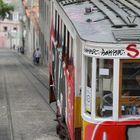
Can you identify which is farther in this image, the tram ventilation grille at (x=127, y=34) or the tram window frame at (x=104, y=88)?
the tram window frame at (x=104, y=88)

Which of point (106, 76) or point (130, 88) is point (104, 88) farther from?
point (130, 88)

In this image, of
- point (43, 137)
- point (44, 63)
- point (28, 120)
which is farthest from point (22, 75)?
point (43, 137)

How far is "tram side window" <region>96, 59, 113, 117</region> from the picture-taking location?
8.02 m

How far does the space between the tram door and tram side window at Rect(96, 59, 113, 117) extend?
0.16m

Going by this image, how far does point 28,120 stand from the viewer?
15.6 metres

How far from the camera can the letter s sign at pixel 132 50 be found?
785 cm

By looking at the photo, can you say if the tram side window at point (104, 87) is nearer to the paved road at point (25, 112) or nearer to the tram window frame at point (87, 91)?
the tram window frame at point (87, 91)

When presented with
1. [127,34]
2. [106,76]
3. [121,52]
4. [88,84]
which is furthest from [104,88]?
[127,34]

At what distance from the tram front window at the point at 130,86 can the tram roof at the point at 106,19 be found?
38cm

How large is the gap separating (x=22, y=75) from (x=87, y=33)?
24.0m

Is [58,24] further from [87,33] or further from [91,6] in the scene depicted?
[87,33]

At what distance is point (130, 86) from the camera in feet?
26.3

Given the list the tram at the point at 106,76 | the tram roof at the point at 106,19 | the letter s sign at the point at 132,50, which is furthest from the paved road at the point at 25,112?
the letter s sign at the point at 132,50

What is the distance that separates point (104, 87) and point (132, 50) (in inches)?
26.7
